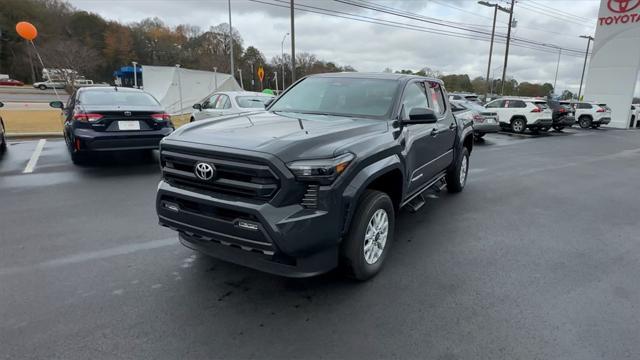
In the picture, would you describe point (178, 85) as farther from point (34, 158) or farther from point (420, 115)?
point (420, 115)

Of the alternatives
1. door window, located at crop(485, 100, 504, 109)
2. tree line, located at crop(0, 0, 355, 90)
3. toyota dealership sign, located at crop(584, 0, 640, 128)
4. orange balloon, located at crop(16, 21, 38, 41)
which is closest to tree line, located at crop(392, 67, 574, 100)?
tree line, located at crop(0, 0, 355, 90)

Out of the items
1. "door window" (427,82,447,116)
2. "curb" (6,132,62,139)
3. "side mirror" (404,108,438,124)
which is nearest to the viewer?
"side mirror" (404,108,438,124)

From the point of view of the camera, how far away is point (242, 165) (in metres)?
2.84

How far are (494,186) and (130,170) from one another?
7044mm

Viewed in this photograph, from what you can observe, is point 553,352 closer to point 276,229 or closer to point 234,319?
point 276,229

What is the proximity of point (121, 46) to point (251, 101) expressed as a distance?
8074cm

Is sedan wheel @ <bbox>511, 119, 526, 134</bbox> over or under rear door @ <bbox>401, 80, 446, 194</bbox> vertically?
under

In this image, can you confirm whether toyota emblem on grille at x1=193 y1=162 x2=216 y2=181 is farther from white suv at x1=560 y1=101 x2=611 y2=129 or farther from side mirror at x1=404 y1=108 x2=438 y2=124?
white suv at x1=560 y1=101 x2=611 y2=129

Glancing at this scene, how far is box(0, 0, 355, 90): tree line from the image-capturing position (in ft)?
226

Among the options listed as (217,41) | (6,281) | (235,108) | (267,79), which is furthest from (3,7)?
(6,281)

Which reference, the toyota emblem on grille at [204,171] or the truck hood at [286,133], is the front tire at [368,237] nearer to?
the truck hood at [286,133]

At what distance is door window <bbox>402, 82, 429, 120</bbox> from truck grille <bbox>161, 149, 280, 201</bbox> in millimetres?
1897

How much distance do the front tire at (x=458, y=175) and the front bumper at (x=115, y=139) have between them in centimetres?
547

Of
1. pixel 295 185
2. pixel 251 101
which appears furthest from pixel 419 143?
pixel 251 101
